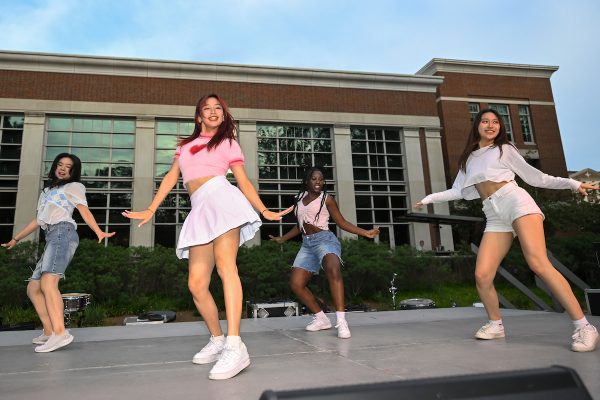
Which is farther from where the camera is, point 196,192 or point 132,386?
point 196,192

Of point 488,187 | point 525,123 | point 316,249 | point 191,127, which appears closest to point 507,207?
point 488,187

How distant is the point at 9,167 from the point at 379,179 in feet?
61.8

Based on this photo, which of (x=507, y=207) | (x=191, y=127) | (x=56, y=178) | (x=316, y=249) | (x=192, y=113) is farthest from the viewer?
(x=191, y=127)

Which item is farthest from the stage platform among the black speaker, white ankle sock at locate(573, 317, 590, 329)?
the black speaker

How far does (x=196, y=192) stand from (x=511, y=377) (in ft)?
8.82

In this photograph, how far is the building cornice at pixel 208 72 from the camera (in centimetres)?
2084

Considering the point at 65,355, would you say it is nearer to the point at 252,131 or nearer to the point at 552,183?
the point at 552,183

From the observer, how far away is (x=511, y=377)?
1.09 metres

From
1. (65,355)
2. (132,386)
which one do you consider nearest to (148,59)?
(65,355)

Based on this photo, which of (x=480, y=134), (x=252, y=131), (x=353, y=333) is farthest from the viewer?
(x=252, y=131)

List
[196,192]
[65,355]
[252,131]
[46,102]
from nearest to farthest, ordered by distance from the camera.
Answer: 1. [196,192]
2. [65,355]
3. [46,102]
4. [252,131]

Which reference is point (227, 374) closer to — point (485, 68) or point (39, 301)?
point (39, 301)

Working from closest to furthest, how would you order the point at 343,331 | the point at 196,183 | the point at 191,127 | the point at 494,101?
the point at 196,183, the point at 343,331, the point at 191,127, the point at 494,101

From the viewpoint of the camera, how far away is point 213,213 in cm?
322
